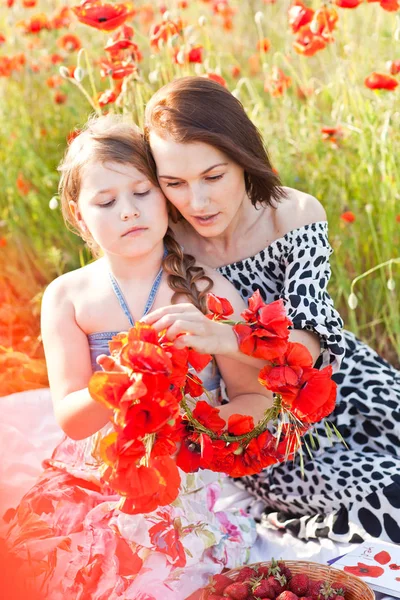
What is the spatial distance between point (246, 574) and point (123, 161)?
1.00 m

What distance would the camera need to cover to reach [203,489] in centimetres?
208

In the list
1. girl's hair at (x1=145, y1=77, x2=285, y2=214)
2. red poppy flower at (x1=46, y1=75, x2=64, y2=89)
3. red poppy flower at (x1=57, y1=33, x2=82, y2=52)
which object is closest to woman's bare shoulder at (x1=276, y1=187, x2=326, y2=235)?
girl's hair at (x1=145, y1=77, x2=285, y2=214)

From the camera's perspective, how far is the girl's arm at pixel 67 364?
69.7 inches

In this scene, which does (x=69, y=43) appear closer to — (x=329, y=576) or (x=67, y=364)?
(x=67, y=364)

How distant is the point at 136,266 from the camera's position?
6.37ft

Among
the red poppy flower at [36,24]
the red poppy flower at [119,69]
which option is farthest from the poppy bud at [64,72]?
the red poppy flower at [36,24]

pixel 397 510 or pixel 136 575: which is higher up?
pixel 136 575

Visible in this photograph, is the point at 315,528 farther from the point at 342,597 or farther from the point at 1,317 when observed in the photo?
the point at 1,317

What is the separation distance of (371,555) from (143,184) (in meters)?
1.11

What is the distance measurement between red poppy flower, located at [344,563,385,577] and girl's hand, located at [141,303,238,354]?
74 cm

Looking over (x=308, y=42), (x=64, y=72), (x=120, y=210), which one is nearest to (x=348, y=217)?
(x=308, y=42)

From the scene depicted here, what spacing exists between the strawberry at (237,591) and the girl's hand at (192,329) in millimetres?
546

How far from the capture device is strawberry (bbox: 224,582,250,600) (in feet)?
5.68

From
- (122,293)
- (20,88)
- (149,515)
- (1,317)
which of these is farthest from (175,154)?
(20,88)
